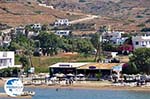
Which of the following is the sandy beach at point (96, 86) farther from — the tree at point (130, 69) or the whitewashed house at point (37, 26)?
the whitewashed house at point (37, 26)

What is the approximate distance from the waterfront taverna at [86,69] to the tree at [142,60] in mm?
2499

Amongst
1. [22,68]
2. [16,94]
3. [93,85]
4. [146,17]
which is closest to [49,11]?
[146,17]

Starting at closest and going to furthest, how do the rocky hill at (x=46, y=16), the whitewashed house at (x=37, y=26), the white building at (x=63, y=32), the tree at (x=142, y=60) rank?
1. the tree at (x=142, y=60)
2. the white building at (x=63, y=32)
3. the whitewashed house at (x=37, y=26)
4. the rocky hill at (x=46, y=16)

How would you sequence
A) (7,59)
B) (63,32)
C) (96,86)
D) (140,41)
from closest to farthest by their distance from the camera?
(96,86), (7,59), (140,41), (63,32)

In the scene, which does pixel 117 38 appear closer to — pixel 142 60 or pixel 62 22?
pixel 62 22

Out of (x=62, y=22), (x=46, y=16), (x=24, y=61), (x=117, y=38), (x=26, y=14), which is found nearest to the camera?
(x=24, y=61)

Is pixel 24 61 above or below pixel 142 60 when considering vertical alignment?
below

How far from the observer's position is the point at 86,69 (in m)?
98.9

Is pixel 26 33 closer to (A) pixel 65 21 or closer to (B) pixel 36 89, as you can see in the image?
(A) pixel 65 21

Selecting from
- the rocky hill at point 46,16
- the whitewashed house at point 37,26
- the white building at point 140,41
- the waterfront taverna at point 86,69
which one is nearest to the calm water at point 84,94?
the waterfront taverna at point 86,69

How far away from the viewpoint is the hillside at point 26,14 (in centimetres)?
16375

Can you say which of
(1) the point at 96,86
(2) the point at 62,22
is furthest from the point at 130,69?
(2) the point at 62,22

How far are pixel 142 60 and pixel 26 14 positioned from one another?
74382 mm

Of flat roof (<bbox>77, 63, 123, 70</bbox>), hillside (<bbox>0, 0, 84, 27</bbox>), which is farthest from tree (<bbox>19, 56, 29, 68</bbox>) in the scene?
hillside (<bbox>0, 0, 84, 27</bbox>)
